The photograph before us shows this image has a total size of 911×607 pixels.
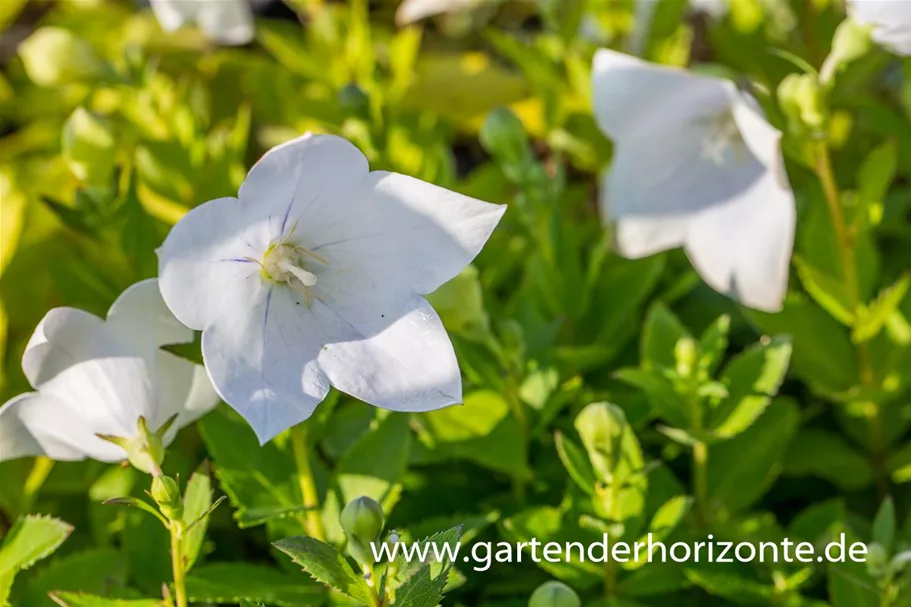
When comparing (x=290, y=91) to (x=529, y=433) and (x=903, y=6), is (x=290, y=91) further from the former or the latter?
(x=903, y=6)

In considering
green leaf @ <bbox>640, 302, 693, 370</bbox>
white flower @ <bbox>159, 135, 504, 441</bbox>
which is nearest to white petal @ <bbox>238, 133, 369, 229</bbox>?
white flower @ <bbox>159, 135, 504, 441</bbox>

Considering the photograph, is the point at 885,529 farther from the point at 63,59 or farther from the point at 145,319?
the point at 63,59

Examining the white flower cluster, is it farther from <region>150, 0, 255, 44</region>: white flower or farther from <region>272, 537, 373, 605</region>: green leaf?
<region>150, 0, 255, 44</region>: white flower

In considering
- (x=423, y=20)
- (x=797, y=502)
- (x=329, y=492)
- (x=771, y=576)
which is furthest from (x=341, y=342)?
(x=423, y=20)

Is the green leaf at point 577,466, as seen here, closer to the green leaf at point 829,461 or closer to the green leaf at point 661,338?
the green leaf at point 661,338

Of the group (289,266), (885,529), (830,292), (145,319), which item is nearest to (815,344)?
(830,292)

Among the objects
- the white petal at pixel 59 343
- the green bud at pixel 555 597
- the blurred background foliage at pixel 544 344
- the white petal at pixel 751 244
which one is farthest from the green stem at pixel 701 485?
the white petal at pixel 59 343
